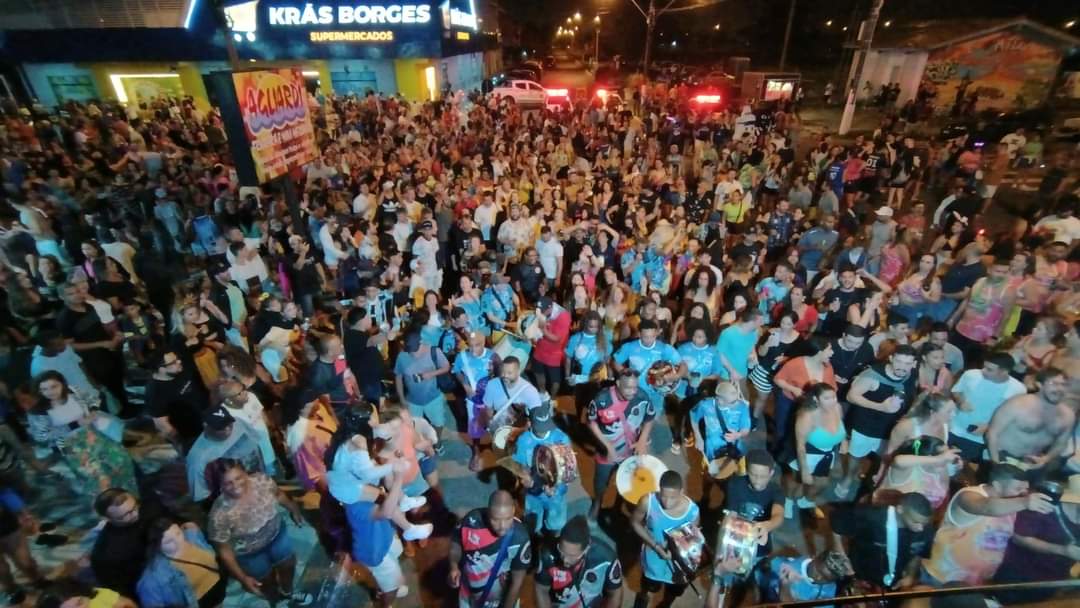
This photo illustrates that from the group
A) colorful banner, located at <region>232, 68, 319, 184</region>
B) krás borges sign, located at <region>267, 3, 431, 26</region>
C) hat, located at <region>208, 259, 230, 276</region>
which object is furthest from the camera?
krás borges sign, located at <region>267, 3, 431, 26</region>

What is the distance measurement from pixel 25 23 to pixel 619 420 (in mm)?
32630

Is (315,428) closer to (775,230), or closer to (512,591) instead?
(512,591)

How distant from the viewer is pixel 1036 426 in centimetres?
411

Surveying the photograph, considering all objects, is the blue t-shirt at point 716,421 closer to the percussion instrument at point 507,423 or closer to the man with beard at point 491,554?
the percussion instrument at point 507,423

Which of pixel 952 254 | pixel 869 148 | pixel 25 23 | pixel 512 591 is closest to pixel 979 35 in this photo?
pixel 869 148

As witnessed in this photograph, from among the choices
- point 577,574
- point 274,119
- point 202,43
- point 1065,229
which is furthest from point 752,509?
point 202,43

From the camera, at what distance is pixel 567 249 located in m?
8.05

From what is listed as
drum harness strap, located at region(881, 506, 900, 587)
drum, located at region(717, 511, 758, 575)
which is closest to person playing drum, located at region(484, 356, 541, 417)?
drum, located at region(717, 511, 758, 575)

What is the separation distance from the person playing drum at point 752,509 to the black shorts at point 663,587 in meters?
0.37

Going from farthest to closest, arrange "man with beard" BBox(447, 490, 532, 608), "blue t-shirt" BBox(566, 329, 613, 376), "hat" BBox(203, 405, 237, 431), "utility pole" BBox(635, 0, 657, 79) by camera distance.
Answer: "utility pole" BBox(635, 0, 657, 79)
"blue t-shirt" BBox(566, 329, 613, 376)
"hat" BBox(203, 405, 237, 431)
"man with beard" BBox(447, 490, 532, 608)

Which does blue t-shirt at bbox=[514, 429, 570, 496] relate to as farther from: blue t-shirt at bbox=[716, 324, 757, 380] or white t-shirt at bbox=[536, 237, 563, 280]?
white t-shirt at bbox=[536, 237, 563, 280]

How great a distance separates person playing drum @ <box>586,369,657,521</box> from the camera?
4.31 meters

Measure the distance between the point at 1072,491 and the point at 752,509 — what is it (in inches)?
91.0

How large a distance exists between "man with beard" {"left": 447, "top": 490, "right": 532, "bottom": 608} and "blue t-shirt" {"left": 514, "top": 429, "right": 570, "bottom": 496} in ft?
2.43
